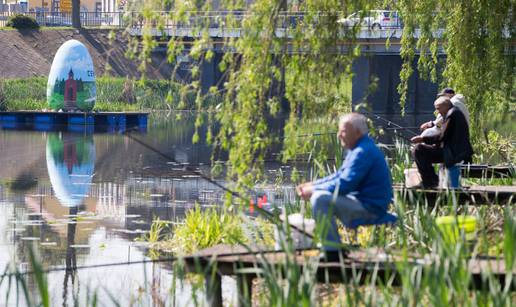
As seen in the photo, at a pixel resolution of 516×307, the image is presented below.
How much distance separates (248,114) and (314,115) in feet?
2.63

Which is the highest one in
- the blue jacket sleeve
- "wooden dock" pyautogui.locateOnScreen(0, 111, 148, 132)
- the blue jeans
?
the blue jacket sleeve

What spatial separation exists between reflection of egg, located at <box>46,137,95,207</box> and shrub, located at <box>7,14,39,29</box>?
3225 cm

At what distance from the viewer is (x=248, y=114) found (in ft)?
33.5

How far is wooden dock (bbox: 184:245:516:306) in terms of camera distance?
8.17 meters

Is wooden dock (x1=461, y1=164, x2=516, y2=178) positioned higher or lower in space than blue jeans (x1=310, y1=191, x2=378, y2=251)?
lower

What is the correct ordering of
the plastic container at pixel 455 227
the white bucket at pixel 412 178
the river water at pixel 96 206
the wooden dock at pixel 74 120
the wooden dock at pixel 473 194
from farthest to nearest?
the wooden dock at pixel 74 120 < the white bucket at pixel 412 178 < the river water at pixel 96 206 < the wooden dock at pixel 473 194 < the plastic container at pixel 455 227

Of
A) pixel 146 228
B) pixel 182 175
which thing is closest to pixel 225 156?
pixel 182 175

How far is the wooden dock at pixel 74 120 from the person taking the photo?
4544 centimetres

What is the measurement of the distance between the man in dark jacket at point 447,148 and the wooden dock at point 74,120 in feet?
105

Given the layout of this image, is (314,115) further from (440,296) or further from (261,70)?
(440,296)

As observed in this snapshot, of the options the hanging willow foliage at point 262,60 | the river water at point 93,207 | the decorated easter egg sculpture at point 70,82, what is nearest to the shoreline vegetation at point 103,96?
the decorated easter egg sculpture at point 70,82

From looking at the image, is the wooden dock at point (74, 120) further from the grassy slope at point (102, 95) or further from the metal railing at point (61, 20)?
the metal railing at point (61, 20)

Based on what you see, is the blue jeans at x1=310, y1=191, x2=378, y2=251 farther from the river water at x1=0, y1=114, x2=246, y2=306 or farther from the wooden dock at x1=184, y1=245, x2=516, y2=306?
the river water at x1=0, y1=114, x2=246, y2=306

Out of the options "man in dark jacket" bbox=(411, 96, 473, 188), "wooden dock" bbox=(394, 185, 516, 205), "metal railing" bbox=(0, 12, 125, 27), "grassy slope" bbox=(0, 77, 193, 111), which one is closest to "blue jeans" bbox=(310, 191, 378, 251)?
"wooden dock" bbox=(394, 185, 516, 205)
